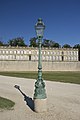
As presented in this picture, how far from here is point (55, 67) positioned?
217 ft

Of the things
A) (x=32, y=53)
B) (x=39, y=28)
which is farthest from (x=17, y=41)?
(x=39, y=28)

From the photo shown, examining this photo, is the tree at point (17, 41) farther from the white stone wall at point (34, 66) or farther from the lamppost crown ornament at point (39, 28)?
the lamppost crown ornament at point (39, 28)

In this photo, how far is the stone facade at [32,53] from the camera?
→ 8426 centimetres

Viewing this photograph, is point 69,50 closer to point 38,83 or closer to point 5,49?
point 5,49

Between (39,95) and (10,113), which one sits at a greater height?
(39,95)

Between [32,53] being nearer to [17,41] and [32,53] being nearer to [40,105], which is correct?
[17,41]

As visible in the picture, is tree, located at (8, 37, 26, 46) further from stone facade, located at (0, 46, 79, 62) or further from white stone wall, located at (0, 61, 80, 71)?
white stone wall, located at (0, 61, 80, 71)

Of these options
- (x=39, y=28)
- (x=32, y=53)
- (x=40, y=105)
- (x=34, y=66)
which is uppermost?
(x=32, y=53)

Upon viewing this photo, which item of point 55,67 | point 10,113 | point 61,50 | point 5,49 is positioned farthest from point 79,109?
point 61,50

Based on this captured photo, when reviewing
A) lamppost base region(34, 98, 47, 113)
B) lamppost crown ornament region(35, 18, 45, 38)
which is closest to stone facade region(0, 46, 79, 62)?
lamppost crown ornament region(35, 18, 45, 38)

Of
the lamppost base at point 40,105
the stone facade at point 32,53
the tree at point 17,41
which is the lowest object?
the lamppost base at point 40,105

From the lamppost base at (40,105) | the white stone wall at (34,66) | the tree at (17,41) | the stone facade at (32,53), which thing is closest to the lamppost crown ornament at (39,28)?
the lamppost base at (40,105)

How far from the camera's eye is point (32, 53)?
283 ft

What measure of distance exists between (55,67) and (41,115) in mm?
58883
